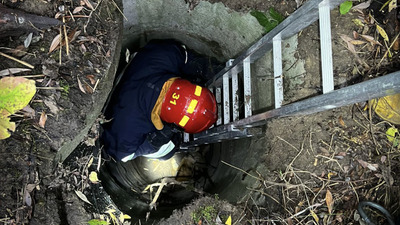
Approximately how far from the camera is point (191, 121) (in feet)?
11.2

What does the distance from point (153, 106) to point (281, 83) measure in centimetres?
154

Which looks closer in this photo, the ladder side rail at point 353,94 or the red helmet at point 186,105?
the ladder side rail at point 353,94

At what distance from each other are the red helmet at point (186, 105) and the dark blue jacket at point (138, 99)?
6.3 inches

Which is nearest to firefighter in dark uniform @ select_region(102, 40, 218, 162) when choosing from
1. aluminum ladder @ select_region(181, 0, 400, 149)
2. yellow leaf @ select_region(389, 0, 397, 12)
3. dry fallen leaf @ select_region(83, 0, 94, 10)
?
aluminum ladder @ select_region(181, 0, 400, 149)

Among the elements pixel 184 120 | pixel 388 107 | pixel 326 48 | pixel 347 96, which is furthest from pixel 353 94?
pixel 184 120

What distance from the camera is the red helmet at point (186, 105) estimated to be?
3.30 m

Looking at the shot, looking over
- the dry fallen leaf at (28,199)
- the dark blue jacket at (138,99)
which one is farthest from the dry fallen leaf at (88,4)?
the dry fallen leaf at (28,199)

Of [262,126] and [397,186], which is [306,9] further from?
[397,186]

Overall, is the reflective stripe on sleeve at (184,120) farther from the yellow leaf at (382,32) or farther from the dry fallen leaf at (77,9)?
the yellow leaf at (382,32)

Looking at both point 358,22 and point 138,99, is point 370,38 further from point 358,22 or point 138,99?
point 138,99

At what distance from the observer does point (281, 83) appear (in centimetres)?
232

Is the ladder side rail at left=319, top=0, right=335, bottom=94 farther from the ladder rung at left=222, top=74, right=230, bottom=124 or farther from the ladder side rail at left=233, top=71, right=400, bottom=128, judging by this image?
the ladder rung at left=222, top=74, right=230, bottom=124

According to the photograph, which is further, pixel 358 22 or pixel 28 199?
pixel 358 22

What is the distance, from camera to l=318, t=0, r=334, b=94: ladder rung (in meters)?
1.82
